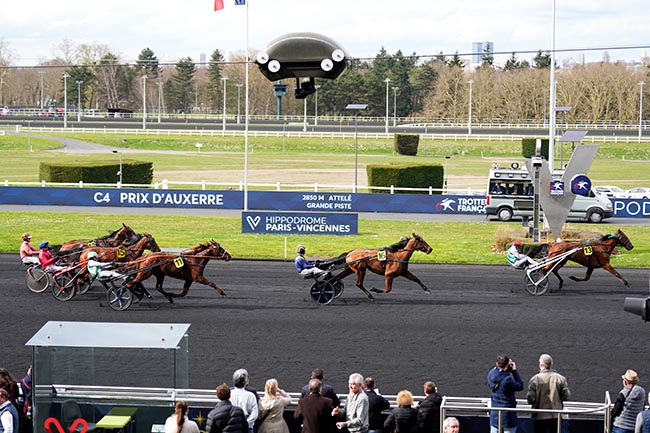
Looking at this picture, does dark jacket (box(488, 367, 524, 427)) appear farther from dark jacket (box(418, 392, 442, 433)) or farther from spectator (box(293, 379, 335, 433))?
spectator (box(293, 379, 335, 433))

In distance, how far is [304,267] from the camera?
1822 cm

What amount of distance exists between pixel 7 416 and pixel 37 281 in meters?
11.9

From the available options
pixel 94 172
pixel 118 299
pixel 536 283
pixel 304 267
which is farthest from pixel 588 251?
pixel 94 172

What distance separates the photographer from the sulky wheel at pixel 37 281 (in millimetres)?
20016

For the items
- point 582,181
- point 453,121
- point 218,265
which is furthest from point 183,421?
point 453,121

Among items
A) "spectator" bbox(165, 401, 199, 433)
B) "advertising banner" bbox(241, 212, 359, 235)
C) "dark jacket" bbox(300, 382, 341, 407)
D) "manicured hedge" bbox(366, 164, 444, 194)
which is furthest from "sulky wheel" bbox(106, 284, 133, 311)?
"manicured hedge" bbox(366, 164, 444, 194)

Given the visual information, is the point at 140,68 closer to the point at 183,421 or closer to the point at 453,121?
the point at 453,121

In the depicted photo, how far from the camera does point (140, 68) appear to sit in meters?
142

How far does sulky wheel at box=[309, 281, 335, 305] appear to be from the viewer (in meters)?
18.9

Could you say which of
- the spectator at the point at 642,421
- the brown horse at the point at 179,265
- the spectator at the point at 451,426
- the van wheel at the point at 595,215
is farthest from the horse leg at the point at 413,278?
the van wheel at the point at 595,215

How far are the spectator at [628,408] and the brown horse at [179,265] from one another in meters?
10.6

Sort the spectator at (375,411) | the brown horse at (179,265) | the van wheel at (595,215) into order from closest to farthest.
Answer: the spectator at (375,411), the brown horse at (179,265), the van wheel at (595,215)

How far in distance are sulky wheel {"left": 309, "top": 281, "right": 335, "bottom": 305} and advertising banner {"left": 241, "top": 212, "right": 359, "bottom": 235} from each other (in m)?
9.31

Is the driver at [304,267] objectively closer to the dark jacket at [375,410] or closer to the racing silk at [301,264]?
the racing silk at [301,264]
